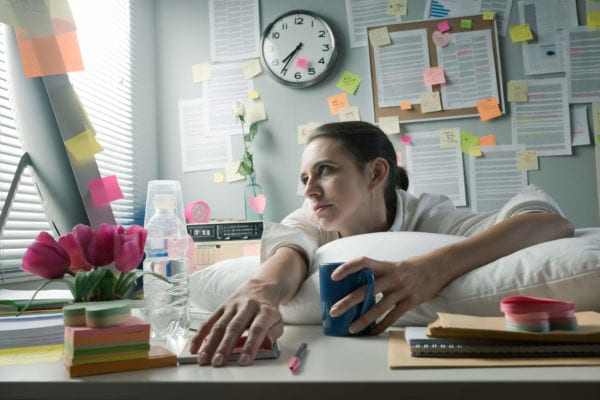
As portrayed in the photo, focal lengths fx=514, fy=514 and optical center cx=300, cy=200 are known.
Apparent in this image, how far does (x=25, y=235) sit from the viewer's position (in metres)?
1.90

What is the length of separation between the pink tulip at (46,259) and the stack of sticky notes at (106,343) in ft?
0.28

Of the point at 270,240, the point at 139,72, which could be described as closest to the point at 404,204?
the point at 270,240

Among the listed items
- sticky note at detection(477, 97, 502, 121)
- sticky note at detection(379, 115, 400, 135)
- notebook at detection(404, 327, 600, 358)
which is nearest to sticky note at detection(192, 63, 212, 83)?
sticky note at detection(379, 115, 400, 135)

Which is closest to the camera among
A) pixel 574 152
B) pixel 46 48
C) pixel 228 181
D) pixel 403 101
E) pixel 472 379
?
pixel 472 379

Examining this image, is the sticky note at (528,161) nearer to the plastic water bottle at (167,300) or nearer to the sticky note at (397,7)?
the sticky note at (397,7)

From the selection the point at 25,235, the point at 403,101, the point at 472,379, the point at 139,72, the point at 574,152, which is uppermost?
the point at 139,72

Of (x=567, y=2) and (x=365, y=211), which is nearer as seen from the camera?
(x=365, y=211)

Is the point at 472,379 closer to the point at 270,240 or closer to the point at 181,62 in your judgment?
the point at 270,240

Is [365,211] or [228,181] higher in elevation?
[228,181]

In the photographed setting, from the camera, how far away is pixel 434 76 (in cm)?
265

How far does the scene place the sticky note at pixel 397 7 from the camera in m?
2.70

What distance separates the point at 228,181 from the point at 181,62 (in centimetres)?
77

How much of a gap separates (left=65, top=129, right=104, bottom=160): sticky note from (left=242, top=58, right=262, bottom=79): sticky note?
3.70 ft

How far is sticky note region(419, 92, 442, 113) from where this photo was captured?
2643 mm
